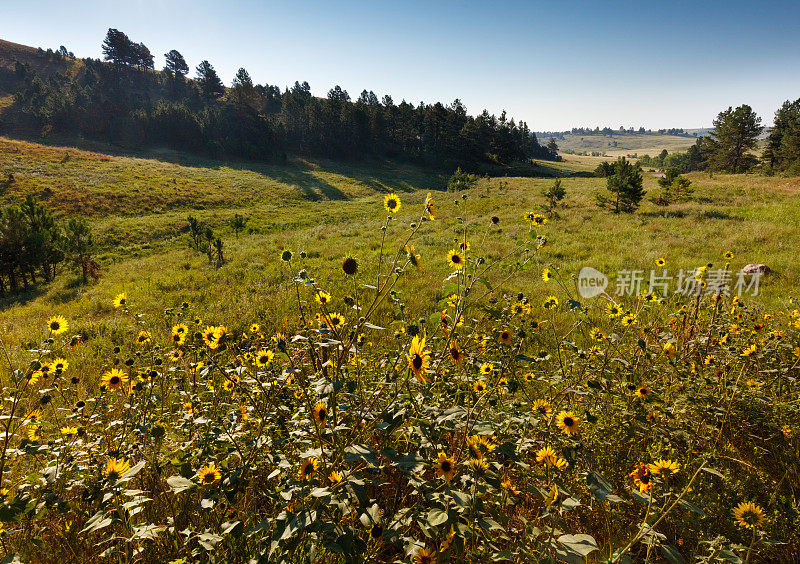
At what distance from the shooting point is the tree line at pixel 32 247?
1105 cm

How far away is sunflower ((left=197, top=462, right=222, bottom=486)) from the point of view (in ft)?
5.54

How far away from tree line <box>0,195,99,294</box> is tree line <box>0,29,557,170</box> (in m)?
43.5

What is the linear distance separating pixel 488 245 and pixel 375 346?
7677 mm

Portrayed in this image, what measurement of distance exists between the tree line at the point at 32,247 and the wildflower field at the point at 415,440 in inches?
296

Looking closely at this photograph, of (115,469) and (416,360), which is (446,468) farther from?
(115,469)

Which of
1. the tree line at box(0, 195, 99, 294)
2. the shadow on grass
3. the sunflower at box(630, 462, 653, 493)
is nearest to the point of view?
the sunflower at box(630, 462, 653, 493)

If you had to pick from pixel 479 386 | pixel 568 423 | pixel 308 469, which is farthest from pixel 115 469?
pixel 568 423

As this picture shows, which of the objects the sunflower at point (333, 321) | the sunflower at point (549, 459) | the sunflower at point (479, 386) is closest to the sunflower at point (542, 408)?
the sunflower at point (549, 459)

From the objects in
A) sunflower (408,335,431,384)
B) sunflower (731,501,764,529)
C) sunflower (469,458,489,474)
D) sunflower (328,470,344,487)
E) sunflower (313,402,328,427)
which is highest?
sunflower (408,335,431,384)

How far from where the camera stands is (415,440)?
1901 millimetres

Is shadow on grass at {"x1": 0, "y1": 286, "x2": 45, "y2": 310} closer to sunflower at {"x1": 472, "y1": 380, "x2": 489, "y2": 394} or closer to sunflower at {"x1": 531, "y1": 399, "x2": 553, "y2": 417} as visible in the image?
sunflower at {"x1": 472, "y1": 380, "x2": 489, "y2": 394}

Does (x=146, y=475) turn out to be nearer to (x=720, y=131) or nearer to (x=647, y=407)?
(x=647, y=407)

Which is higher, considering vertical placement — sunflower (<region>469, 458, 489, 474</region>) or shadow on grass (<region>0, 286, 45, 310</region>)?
sunflower (<region>469, 458, 489, 474</region>)

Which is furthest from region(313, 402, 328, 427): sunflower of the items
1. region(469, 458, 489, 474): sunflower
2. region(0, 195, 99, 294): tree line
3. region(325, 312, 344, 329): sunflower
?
region(0, 195, 99, 294): tree line
